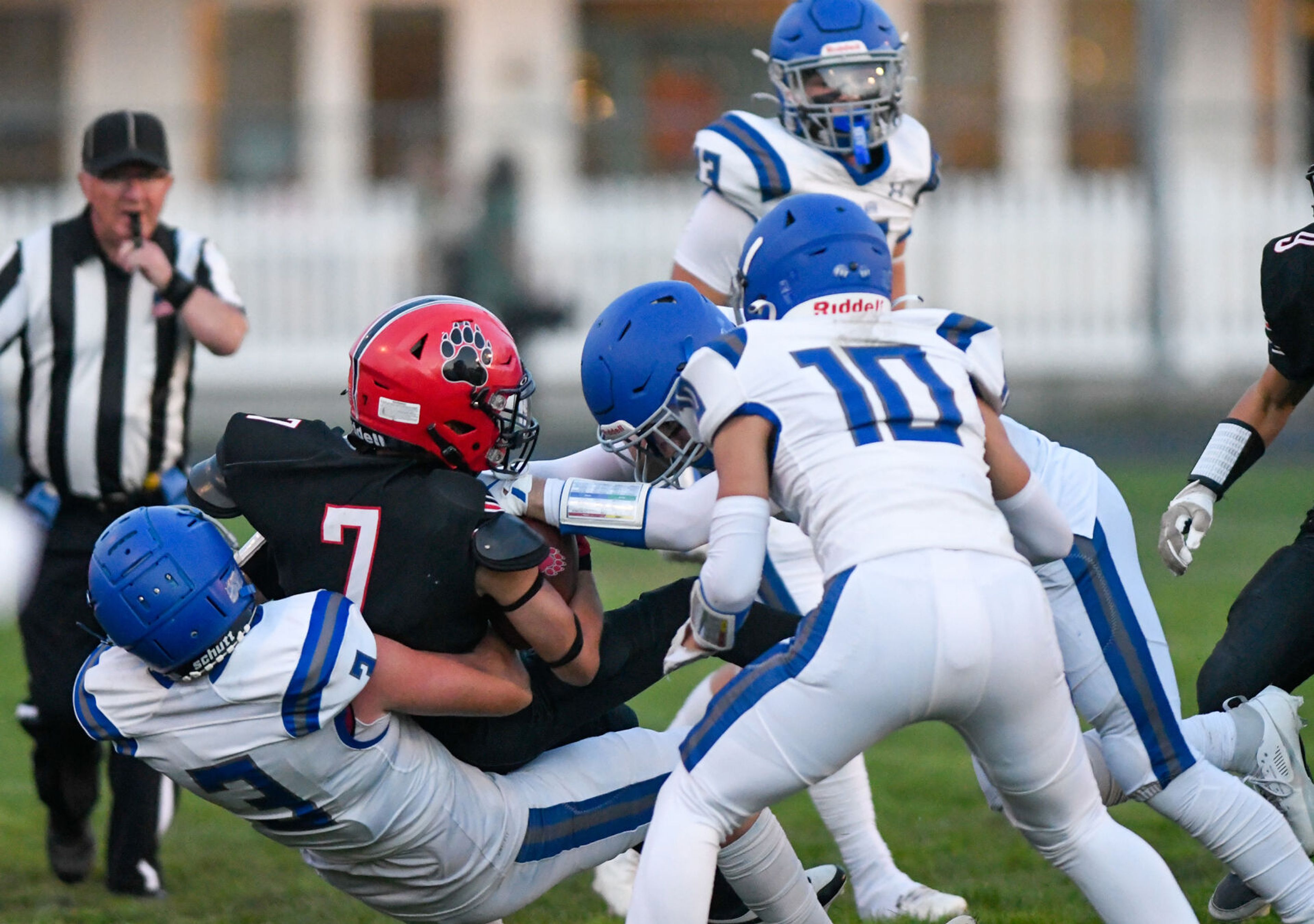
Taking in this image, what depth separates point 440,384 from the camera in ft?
11.0

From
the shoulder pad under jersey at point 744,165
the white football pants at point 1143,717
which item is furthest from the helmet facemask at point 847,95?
the white football pants at point 1143,717

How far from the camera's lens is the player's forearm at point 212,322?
493cm

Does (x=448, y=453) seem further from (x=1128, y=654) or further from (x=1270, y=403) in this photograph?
(x=1270, y=403)

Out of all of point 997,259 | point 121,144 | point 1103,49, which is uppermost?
point 1103,49

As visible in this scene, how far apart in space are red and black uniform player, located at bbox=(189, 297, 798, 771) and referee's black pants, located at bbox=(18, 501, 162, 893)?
1.35 metres

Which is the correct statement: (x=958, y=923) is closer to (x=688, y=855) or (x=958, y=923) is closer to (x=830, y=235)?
(x=688, y=855)

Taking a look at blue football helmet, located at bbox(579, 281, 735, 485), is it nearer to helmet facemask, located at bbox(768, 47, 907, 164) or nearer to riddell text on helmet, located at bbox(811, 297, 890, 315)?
riddell text on helmet, located at bbox(811, 297, 890, 315)

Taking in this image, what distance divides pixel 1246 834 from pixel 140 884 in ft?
9.16

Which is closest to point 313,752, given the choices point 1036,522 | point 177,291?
point 1036,522

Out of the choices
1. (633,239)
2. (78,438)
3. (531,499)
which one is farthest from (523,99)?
(531,499)

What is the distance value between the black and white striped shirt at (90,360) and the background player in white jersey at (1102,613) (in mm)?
1783

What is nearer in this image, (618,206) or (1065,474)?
(1065,474)

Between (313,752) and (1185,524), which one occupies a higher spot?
(1185,524)

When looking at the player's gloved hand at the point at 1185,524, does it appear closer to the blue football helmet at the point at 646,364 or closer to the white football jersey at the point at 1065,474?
the white football jersey at the point at 1065,474
